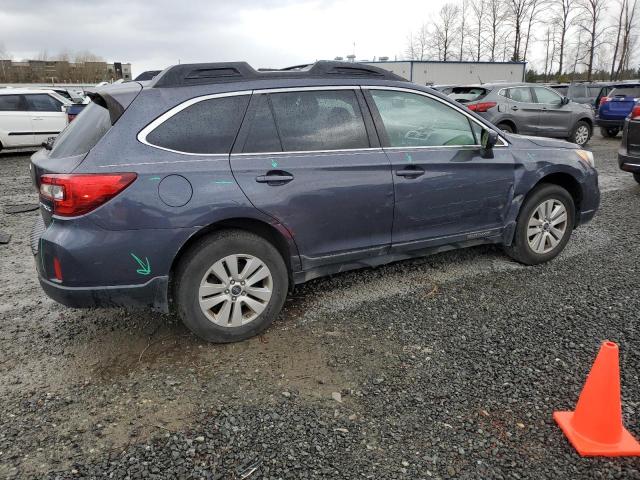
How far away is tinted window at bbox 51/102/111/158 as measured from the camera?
3.02m

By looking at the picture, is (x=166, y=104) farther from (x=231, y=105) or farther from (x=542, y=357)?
(x=542, y=357)

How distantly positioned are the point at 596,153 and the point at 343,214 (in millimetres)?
11612

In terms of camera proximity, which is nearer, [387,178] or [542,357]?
[542,357]

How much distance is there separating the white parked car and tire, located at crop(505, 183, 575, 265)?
12446mm

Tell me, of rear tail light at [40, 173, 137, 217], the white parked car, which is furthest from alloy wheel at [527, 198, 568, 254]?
the white parked car

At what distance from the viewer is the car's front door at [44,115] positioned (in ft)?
43.2

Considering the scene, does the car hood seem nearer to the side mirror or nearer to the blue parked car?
the side mirror

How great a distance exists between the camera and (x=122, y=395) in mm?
2816

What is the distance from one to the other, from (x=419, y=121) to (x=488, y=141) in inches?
24.3

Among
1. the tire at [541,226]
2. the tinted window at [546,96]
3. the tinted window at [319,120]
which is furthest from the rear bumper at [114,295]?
the tinted window at [546,96]

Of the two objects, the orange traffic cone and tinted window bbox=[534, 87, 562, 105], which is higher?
tinted window bbox=[534, 87, 562, 105]

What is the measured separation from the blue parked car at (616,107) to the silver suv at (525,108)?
8.54 feet

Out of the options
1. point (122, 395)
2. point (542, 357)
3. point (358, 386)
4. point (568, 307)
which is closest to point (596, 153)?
point (568, 307)

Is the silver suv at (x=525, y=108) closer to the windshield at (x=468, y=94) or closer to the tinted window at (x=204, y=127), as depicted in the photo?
the windshield at (x=468, y=94)
